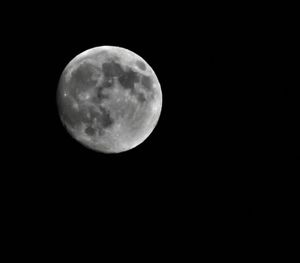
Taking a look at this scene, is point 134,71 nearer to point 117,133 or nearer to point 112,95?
point 112,95

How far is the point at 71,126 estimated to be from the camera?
495cm

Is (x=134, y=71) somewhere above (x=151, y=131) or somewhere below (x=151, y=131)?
above

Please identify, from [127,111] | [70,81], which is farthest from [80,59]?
[127,111]

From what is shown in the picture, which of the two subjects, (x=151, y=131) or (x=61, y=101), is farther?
(x=151, y=131)

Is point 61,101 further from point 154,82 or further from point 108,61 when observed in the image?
point 154,82

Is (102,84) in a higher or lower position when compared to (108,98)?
higher

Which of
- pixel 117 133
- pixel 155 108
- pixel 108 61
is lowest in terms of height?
pixel 117 133

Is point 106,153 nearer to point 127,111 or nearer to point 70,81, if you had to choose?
point 127,111

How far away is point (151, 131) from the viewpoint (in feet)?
17.4

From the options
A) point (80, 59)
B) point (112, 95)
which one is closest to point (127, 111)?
point (112, 95)

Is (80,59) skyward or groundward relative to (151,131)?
skyward

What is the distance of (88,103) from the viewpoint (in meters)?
4.70

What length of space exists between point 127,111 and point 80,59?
0.95 metres

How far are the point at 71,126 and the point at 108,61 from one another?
0.99m
